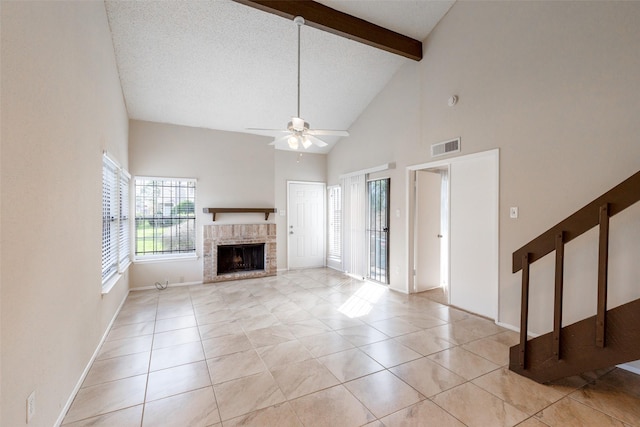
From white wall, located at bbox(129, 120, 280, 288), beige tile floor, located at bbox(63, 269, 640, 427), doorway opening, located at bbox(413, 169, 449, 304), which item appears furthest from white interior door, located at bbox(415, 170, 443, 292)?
white wall, located at bbox(129, 120, 280, 288)

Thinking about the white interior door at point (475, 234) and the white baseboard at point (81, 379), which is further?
the white interior door at point (475, 234)

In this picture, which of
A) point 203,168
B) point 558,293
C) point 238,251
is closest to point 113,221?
point 203,168

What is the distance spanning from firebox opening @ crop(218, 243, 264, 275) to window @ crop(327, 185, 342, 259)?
177 centimetres

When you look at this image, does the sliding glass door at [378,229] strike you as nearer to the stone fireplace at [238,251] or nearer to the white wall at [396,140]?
the white wall at [396,140]

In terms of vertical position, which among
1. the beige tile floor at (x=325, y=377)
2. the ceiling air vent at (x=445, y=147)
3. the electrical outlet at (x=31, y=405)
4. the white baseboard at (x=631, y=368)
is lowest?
the beige tile floor at (x=325, y=377)

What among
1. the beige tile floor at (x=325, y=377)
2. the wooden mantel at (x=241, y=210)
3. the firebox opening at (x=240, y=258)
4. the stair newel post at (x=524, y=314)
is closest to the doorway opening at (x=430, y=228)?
the beige tile floor at (x=325, y=377)

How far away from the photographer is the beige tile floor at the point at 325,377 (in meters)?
2.05

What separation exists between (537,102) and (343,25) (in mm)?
2558

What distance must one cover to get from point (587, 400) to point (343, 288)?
3.61 metres

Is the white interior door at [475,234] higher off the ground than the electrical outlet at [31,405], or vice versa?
the white interior door at [475,234]

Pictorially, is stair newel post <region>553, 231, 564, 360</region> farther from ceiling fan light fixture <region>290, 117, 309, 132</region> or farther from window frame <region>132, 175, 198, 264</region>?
window frame <region>132, 175, 198, 264</region>

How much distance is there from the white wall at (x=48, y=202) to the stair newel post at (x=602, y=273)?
3462 millimetres

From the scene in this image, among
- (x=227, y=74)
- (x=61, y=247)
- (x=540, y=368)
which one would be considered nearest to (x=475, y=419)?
(x=540, y=368)

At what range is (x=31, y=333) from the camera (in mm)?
1604
